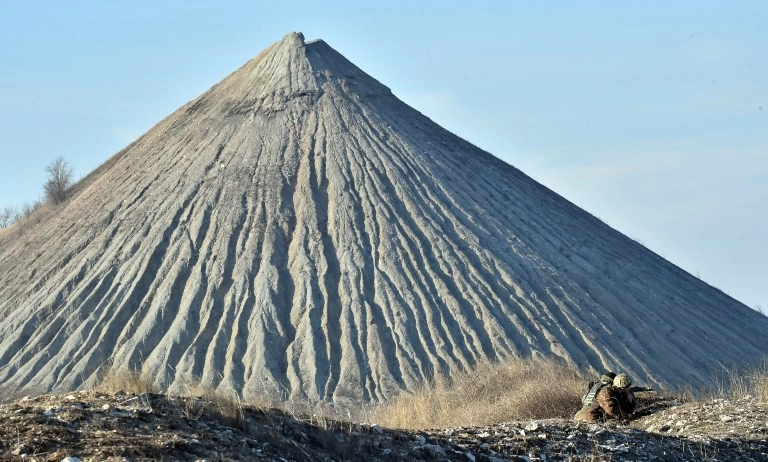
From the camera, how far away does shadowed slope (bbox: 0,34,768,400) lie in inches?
1299

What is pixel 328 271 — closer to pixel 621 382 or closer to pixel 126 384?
pixel 621 382

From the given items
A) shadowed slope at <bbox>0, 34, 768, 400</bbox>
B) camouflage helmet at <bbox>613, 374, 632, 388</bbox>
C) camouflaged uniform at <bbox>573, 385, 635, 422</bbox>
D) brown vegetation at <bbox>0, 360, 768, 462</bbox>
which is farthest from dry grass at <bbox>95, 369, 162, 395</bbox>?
Result: shadowed slope at <bbox>0, 34, 768, 400</bbox>

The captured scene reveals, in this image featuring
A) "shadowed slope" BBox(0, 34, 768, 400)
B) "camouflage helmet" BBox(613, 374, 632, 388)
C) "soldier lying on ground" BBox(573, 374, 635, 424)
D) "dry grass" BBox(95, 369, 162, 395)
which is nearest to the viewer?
"dry grass" BBox(95, 369, 162, 395)

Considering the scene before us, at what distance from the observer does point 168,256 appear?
122ft

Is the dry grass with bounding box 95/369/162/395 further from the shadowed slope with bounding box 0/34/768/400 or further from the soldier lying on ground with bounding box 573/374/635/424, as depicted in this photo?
the shadowed slope with bounding box 0/34/768/400

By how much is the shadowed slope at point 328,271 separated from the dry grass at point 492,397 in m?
2.90

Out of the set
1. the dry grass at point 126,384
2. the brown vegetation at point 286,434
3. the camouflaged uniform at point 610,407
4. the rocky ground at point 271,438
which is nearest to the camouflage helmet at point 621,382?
the camouflaged uniform at point 610,407

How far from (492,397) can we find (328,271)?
1336 cm

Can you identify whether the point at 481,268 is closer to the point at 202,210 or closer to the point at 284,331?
the point at 284,331

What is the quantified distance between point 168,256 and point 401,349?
30.0 ft

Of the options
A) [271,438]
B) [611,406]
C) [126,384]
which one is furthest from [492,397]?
[271,438]

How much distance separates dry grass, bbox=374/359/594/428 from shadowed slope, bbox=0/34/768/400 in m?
2.90

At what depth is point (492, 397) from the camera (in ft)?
77.5

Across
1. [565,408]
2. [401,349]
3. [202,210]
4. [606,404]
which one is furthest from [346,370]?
[606,404]
